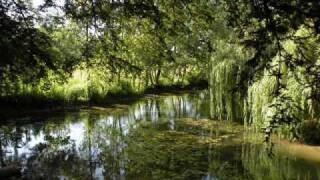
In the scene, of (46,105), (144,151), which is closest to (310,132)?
(144,151)

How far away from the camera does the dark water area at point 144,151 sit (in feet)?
28.1

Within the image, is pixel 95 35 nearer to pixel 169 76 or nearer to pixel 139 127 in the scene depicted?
pixel 139 127

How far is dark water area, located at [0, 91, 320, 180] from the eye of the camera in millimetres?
8562

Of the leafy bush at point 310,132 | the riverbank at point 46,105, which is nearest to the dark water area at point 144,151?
the leafy bush at point 310,132

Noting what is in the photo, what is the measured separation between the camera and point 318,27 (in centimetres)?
193

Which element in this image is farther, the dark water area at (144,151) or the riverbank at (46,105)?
the riverbank at (46,105)

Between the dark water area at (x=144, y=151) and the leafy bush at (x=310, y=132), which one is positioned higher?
the leafy bush at (x=310, y=132)

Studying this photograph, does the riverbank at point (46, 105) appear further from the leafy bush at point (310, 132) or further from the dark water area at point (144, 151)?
the leafy bush at point (310, 132)

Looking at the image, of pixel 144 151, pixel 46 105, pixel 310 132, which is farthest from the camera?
pixel 46 105

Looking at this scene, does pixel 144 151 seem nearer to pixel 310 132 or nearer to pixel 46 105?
pixel 310 132

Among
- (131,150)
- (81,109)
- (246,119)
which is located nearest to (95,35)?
(131,150)

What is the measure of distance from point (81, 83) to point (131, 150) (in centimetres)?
916

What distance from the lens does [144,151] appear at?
10242 millimetres

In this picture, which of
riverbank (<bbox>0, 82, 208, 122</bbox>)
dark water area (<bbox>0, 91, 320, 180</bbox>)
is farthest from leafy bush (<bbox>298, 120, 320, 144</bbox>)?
A: riverbank (<bbox>0, 82, 208, 122</bbox>)
